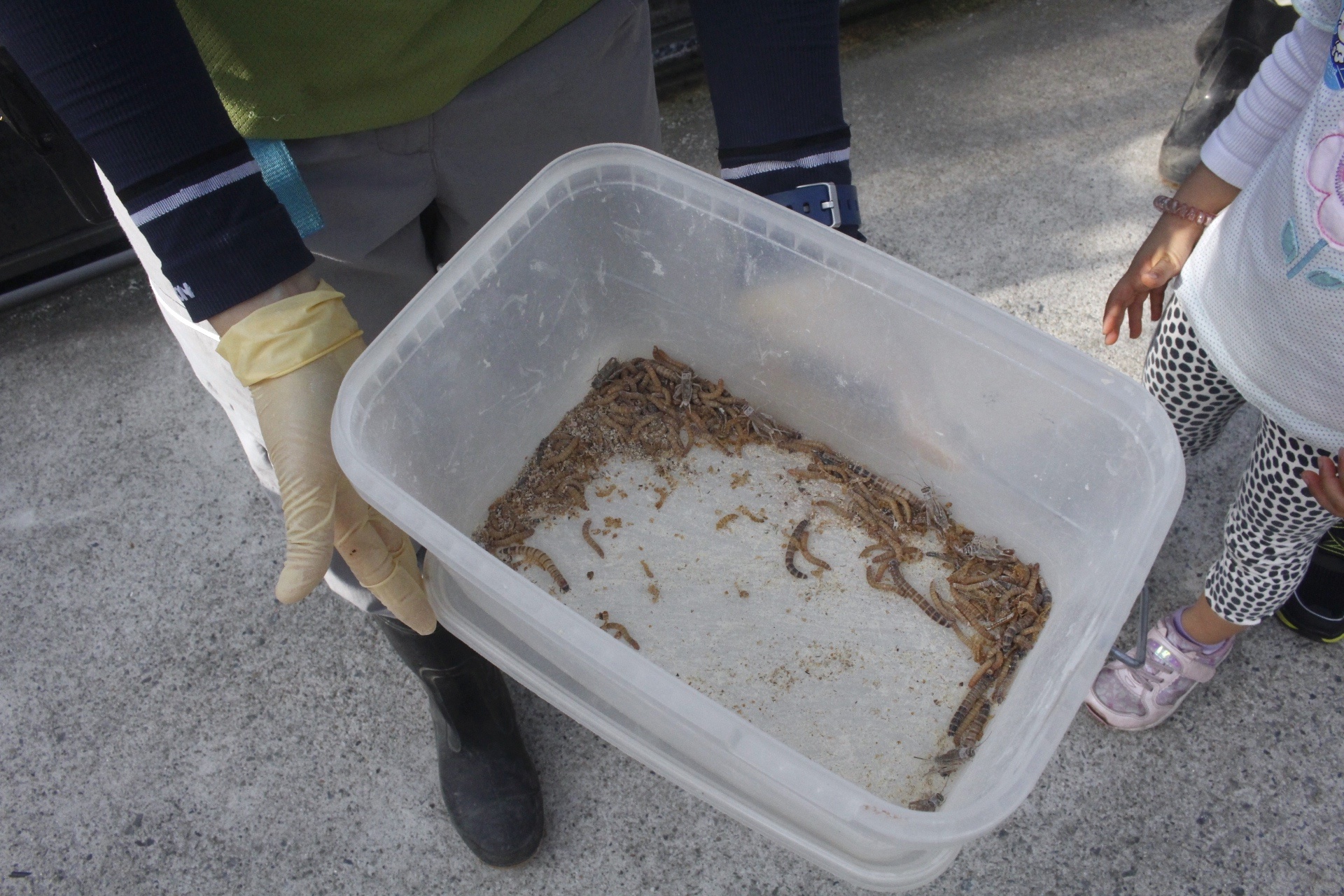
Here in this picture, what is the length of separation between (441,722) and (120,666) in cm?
76

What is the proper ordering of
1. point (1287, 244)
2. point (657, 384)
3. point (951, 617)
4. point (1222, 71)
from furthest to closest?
1. point (1222, 71)
2. point (657, 384)
3. point (951, 617)
4. point (1287, 244)

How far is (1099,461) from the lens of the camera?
1229 millimetres

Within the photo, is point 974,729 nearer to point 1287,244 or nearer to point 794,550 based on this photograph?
point 794,550

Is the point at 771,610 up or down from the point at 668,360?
down

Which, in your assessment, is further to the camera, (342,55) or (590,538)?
(590,538)

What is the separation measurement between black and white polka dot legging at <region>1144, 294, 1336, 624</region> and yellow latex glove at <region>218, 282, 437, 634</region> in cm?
127

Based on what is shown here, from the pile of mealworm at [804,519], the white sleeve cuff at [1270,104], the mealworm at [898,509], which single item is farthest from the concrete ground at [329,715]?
the white sleeve cuff at [1270,104]

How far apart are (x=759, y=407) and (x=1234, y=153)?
798mm

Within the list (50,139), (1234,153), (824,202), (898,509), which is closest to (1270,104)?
(1234,153)

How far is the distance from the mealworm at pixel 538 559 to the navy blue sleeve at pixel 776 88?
63 cm

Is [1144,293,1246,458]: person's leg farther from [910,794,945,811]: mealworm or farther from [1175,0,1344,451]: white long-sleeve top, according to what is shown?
[910,794,945,811]: mealworm

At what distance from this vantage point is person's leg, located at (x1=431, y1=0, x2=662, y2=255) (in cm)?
123

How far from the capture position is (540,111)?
1.29 m

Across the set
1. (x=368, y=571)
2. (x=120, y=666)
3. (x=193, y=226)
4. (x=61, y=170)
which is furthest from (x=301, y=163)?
(x=61, y=170)
